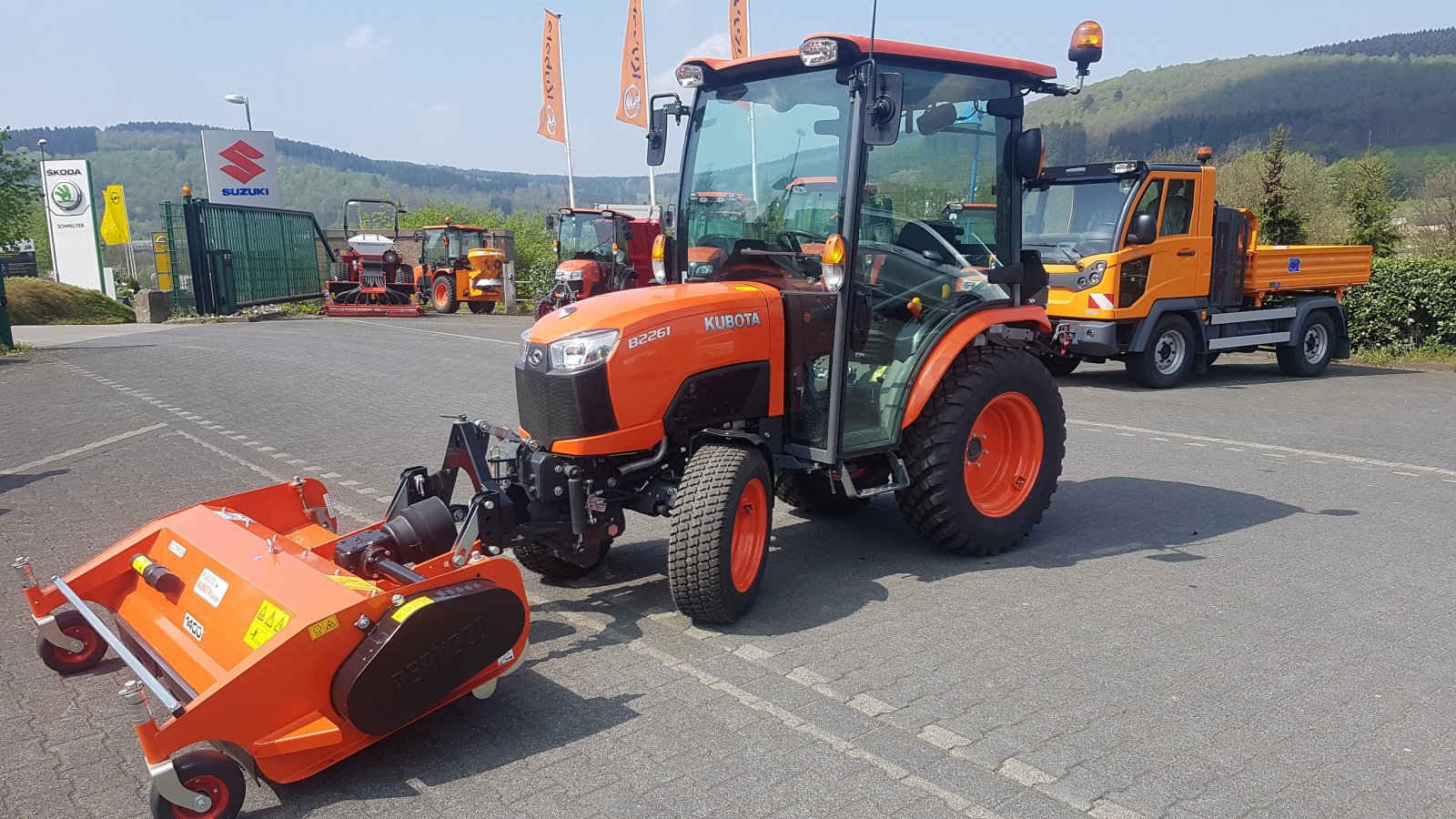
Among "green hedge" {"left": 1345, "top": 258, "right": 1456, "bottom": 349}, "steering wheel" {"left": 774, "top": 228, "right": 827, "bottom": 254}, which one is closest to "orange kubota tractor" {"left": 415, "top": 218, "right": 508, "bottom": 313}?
"green hedge" {"left": 1345, "top": 258, "right": 1456, "bottom": 349}

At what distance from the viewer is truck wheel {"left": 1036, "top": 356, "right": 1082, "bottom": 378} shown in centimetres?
1312

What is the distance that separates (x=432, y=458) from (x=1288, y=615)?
5.93 meters

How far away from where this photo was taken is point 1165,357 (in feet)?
40.7

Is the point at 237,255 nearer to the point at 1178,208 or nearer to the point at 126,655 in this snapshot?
the point at 1178,208

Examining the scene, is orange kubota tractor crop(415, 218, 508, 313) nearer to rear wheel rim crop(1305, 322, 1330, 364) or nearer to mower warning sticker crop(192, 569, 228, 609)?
rear wheel rim crop(1305, 322, 1330, 364)

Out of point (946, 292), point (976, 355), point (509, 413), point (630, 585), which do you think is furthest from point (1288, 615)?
point (509, 413)

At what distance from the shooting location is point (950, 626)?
14.5ft

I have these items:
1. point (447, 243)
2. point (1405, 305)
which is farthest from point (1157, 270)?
point (447, 243)

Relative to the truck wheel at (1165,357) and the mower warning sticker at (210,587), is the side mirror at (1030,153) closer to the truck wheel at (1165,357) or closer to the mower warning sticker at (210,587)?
the mower warning sticker at (210,587)

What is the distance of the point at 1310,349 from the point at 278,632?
14132 mm

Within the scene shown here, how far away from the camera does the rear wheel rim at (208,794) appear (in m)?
2.81

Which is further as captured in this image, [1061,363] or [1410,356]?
[1410,356]

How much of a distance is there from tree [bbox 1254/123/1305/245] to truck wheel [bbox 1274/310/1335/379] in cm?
725

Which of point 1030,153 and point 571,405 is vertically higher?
point 1030,153
